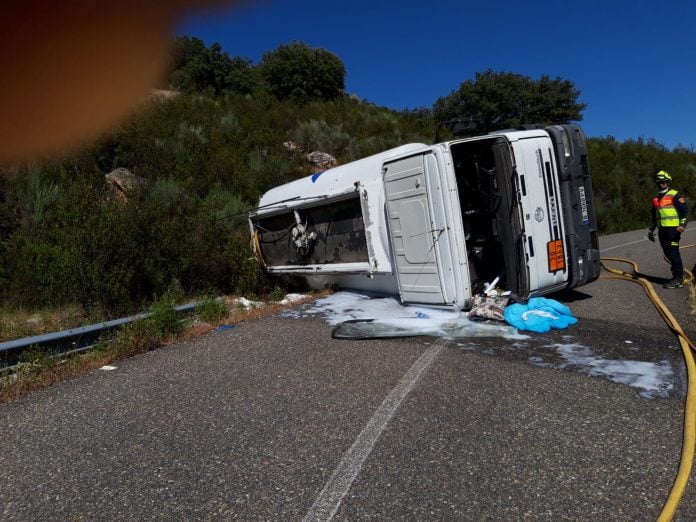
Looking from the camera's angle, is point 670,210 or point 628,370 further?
point 670,210

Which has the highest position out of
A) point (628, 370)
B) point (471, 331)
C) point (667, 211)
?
point (667, 211)

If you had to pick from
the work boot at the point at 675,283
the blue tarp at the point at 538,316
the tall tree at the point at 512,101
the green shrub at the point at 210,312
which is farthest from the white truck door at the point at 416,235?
the tall tree at the point at 512,101

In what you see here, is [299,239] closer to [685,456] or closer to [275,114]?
[685,456]

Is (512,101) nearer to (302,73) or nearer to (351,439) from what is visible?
(302,73)

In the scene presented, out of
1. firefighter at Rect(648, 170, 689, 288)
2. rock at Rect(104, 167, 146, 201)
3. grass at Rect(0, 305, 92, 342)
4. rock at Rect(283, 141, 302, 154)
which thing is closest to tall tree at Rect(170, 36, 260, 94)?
rock at Rect(283, 141, 302, 154)

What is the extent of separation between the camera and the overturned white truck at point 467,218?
5434 millimetres

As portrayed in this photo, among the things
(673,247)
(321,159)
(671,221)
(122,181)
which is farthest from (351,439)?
(321,159)

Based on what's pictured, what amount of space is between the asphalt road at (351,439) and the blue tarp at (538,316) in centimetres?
42

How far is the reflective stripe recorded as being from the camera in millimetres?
7156

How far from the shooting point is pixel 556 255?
5.73m

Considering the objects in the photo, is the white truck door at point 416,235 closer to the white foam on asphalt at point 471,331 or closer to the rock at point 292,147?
the white foam on asphalt at point 471,331

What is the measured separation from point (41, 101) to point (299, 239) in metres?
5.23

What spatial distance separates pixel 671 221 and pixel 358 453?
679 centimetres

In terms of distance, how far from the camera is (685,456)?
243 cm
